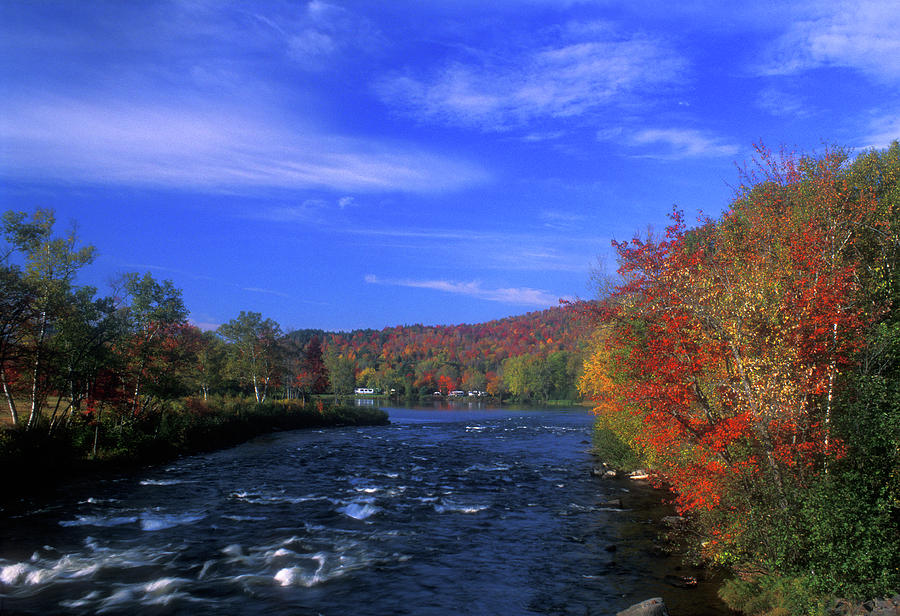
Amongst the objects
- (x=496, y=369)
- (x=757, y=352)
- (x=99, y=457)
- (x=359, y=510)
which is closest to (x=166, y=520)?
(x=359, y=510)

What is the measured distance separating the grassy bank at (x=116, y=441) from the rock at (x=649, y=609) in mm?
23320

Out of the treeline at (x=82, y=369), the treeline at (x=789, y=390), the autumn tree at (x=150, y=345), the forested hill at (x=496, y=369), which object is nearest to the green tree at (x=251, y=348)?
the treeline at (x=82, y=369)

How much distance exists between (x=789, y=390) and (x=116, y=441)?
32042 mm

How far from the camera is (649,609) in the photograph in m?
11.3

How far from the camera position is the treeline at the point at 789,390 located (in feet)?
37.6

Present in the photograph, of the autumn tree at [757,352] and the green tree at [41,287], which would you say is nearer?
the autumn tree at [757,352]

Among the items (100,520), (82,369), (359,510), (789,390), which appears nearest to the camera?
(789,390)

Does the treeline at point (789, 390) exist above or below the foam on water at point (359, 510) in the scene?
above

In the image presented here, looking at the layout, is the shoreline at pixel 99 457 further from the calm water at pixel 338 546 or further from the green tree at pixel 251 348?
the green tree at pixel 251 348

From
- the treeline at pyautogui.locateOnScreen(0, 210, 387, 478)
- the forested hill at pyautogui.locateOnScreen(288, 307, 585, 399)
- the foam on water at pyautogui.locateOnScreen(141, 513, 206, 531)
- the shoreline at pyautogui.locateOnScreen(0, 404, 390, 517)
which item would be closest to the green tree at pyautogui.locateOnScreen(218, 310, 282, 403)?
the shoreline at pyautogui.locateOnScreen(0, 404, 390, 517)

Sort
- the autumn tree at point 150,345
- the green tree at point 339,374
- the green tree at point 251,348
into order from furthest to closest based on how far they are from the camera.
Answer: the green tree at point 339,374 → the green tree at point 251,348 → the autumn tree at point 150,345

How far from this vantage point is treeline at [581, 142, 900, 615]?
37.6ft

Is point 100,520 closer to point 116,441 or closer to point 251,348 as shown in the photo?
point 116,441

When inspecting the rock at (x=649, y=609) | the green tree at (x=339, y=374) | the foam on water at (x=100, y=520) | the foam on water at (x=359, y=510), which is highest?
the green tree at (x=339, y=374)
